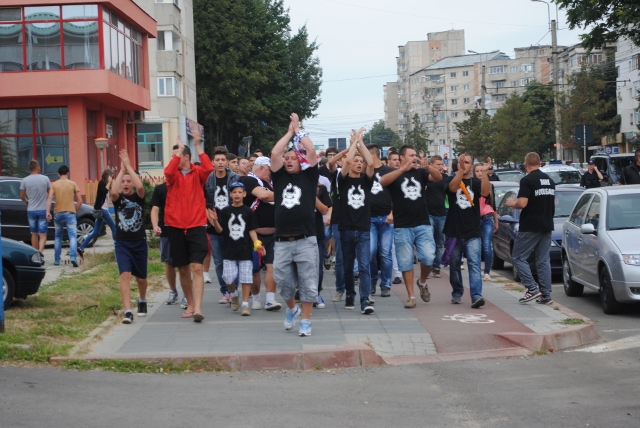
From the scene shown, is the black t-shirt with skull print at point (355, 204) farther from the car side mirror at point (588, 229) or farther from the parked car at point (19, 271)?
the parked car at point (19, 271)

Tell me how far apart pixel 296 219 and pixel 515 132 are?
56.9 metres

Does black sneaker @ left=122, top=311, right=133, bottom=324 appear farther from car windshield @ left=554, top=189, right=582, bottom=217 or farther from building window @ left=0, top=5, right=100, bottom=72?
building window @ left=0, top=5, right=100, bottom=72

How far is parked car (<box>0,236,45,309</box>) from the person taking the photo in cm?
1068

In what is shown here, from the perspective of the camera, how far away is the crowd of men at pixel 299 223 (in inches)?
355

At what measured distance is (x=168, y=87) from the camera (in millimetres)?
48688

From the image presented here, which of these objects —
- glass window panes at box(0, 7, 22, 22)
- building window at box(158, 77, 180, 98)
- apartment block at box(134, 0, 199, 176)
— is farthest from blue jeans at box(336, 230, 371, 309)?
building window at box(158, 77, 180, 98)

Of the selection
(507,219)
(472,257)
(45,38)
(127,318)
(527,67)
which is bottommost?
(127,318)

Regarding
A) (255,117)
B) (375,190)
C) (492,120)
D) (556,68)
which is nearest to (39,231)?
(375,190)

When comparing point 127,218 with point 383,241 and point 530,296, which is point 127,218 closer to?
point 383,241

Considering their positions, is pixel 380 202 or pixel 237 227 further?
pixel 380 202

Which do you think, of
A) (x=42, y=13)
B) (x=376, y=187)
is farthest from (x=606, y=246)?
(x=42, y=13)

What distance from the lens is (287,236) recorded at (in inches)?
351

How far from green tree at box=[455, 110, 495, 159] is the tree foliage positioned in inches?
629

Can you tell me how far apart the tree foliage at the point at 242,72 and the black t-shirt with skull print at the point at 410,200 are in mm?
40804
